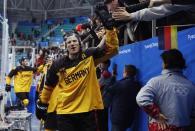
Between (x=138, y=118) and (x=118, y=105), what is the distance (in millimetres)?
405

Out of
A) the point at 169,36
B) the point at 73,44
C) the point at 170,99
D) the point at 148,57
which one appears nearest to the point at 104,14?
the point at 73,44

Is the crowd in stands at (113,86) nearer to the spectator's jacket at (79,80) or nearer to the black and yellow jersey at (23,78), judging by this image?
the spectator's jacket at (79,80)

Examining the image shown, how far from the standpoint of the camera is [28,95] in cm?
1834

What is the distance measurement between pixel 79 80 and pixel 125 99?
1783 millimetres

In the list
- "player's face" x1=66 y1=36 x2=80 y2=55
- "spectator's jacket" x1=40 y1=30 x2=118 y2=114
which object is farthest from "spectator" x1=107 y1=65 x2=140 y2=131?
"player's face" x1=66 y1=36 x2=80 y2=55

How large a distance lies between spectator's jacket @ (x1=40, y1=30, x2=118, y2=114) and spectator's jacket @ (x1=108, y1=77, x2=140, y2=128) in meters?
1.43

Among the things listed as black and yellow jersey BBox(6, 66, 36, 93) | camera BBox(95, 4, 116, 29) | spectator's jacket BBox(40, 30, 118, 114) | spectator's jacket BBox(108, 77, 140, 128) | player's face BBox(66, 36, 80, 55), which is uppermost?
camera BBox(95, 4, 116, 29)

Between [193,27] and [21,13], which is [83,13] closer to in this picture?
[21,13]

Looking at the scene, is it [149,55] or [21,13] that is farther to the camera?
[21,13]

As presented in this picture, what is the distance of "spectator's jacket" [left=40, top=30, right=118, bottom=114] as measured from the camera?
19.4ft

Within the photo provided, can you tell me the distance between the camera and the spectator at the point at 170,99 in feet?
15.3

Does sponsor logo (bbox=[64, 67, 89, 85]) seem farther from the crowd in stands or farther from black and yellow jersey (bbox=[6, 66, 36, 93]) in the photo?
black and yellow jersey (bbox=[6, 66, 36, 93])

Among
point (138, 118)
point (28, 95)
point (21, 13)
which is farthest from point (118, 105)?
point (21, 13)

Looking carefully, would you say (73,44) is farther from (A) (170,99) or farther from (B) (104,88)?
(B) (104,88)
